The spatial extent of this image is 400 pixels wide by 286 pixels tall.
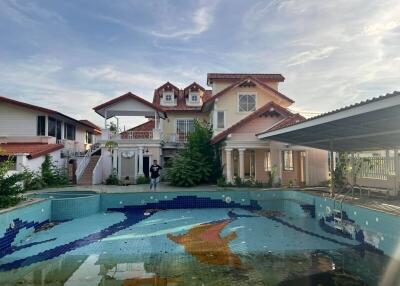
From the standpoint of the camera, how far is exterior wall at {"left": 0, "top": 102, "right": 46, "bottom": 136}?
72.3ft

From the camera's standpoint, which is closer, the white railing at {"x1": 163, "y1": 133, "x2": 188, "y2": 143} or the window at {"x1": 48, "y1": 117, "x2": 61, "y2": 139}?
the window at {"x1": 48, "y1": 117, "x2": 61, "y2": 139}

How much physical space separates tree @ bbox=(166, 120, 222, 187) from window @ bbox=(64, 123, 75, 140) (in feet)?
34.3

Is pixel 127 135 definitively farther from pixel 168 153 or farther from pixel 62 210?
pixel 62 210

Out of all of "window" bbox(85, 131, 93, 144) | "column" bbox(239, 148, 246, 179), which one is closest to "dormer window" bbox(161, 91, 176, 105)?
"window" bbox(85, 131, 93, 144)

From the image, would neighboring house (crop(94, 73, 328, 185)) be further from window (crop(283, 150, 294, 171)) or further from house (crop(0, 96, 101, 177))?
house (crop(0, 96, 101, 177))

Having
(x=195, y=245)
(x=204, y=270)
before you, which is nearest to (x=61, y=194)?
(x=195, y=245)

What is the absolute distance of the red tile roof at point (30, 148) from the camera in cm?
1859

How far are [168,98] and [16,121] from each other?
499 inches

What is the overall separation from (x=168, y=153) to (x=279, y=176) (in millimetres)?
10367

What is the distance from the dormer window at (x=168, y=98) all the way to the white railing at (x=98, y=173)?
9097 mm

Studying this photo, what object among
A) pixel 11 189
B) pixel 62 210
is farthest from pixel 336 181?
pixel 11 189

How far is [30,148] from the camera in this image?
19.9m

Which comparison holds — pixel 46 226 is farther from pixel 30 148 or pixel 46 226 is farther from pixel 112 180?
pixel 30 148

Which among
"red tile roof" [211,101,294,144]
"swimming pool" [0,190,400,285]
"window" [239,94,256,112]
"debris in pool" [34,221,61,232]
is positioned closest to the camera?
"swimming pool" [0,190,400,285]
